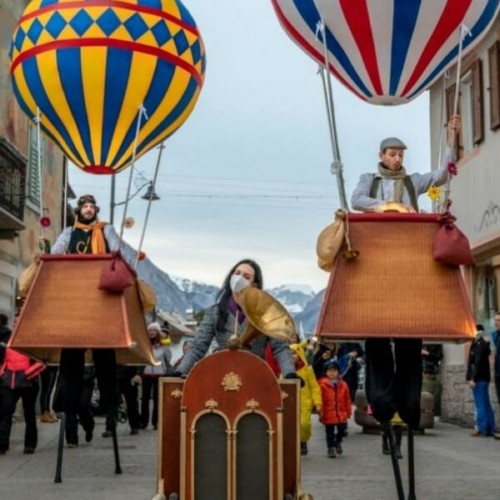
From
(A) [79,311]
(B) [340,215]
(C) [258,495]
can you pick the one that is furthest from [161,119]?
(C) [258,495]

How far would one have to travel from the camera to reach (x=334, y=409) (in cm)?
1298

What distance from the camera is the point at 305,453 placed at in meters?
12.8

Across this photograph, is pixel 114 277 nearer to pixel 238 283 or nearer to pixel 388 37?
pixel 238 283

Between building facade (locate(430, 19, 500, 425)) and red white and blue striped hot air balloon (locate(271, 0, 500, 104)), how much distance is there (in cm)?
911

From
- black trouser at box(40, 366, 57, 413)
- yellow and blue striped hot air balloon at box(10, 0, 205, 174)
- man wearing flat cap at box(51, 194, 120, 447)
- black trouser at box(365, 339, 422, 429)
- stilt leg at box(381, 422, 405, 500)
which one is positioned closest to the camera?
stilt leg at box(381, 422, 405, 500)

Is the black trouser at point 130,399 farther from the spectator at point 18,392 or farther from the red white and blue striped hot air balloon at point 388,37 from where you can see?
the red white and blue striped hot air balloon at point 388,37

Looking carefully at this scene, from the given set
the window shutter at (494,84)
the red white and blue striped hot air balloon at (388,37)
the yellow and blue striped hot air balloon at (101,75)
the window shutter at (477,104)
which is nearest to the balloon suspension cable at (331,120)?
the red white and blue striped hot air balloon at (388,37)

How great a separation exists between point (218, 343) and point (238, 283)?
621 mm

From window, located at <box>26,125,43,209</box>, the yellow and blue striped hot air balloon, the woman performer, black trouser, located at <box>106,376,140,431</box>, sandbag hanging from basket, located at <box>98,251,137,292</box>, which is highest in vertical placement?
window, located at <box>26,125,43,209</box>

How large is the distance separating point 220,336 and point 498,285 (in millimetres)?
11994

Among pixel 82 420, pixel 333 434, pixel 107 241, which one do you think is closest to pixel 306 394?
pixel 333 434

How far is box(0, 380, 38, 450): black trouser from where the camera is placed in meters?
12.7

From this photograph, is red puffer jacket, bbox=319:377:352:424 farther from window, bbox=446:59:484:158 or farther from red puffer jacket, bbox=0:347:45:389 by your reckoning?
window, bbox=446:59:484:158

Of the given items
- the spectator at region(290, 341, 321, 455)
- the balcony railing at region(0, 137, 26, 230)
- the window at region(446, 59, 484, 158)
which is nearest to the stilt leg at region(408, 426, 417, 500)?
the spectator at region(290, 341, 321, 455)
